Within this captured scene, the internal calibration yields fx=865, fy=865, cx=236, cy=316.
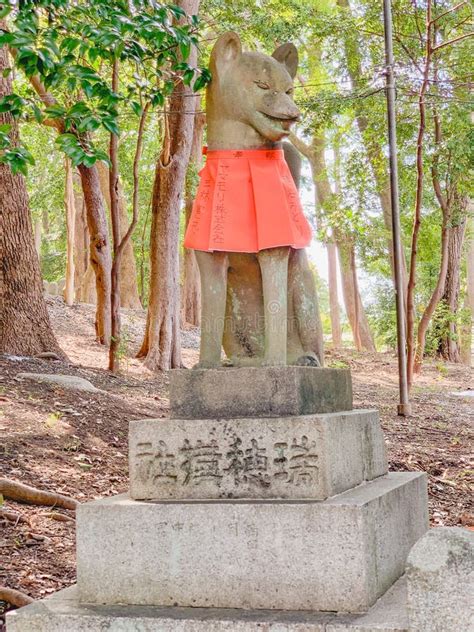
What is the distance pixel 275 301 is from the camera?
15.2 feet

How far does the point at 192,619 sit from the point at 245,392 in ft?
3.76

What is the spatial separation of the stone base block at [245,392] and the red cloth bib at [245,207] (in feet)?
2.35

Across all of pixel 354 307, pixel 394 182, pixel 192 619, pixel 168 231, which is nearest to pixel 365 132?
pixel 168 231

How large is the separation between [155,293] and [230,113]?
9.76 metres

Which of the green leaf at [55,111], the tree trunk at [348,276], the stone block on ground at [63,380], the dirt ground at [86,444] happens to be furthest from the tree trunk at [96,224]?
the tree trunk at [348,276]

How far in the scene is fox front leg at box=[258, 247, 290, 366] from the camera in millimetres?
4578

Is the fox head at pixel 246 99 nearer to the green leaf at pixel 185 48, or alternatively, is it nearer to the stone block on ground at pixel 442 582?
the green leaf at pixel 185 48

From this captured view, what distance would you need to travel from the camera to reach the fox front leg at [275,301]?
15.0ft

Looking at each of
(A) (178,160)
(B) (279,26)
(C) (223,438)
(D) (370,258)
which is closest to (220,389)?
(C) (223,438)

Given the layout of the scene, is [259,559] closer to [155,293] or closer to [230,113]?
[230,113]

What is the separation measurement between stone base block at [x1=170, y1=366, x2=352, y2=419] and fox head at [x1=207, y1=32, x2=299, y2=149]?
4.25 feet

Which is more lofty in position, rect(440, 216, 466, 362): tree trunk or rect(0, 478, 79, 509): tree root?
rect(440, 216, 466, 362): tree trunk

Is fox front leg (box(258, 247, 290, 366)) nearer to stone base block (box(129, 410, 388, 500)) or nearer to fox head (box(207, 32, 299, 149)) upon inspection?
stone base block (box(129, 410, 388, 500))

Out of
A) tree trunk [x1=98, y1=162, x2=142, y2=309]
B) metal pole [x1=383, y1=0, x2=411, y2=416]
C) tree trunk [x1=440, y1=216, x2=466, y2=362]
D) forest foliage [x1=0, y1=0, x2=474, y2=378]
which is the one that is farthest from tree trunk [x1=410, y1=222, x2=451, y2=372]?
tree trunk [x1=98, y1=162, x2=142, y2=309]
